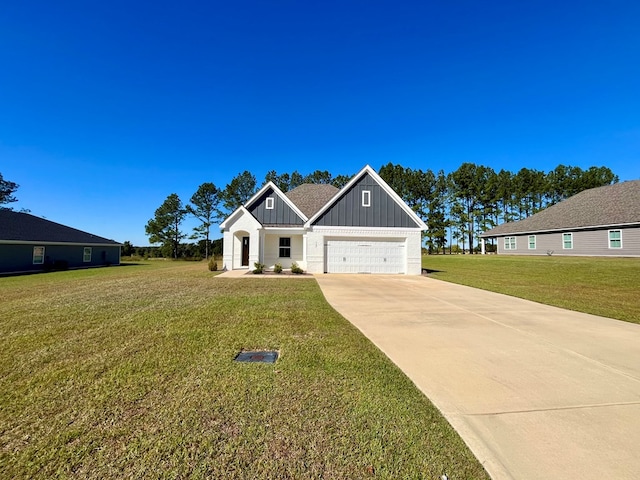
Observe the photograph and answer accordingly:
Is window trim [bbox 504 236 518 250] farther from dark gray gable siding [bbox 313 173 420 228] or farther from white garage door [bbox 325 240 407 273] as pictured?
white garage door [bbox 325 240 407 273]

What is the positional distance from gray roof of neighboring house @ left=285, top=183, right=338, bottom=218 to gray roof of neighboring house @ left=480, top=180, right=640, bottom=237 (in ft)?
66.0

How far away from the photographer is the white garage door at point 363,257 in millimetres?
17406

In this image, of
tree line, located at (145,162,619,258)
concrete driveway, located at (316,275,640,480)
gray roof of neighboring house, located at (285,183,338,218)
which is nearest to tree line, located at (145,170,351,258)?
tree line, located at (145,162,619,258)

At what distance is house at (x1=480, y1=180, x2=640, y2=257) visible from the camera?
20.4 meters

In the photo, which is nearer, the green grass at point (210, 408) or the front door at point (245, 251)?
the green grass at point (210, 408)

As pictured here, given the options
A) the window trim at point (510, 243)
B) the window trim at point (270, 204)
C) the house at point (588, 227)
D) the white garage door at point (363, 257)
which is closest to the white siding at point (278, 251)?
the window trim at point (270, 204)

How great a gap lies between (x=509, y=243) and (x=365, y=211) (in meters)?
22.5

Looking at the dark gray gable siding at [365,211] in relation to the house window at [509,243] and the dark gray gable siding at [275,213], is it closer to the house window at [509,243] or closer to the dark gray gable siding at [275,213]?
the dark gray gable siding at [275,213]

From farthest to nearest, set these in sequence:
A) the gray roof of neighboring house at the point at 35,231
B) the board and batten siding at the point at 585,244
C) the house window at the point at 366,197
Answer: the gray roof of neighboring house at the point at 35,231 → the board and batten siding at the point at 585,244 → the house window at the point at 366,197

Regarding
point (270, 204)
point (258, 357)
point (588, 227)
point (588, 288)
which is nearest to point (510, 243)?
point (588, 227)

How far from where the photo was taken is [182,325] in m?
5.71

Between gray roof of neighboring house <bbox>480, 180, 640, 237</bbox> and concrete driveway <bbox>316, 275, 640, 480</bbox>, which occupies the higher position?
gray roof of neighboring house <bbox>480, 180, 640, 237</bbox>

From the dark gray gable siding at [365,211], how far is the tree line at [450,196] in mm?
28518

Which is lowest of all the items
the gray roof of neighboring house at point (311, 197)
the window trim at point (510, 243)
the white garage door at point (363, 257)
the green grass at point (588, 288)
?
the green grass at point (588, 288)
